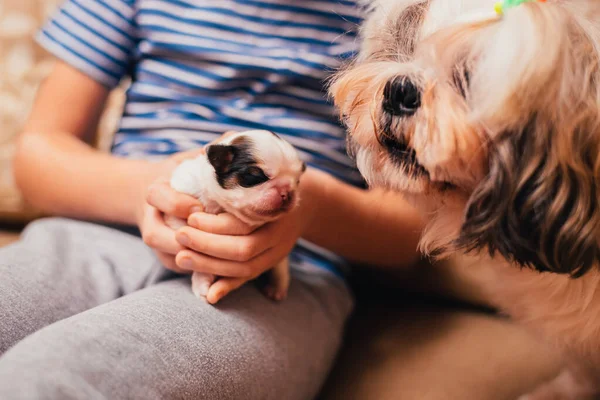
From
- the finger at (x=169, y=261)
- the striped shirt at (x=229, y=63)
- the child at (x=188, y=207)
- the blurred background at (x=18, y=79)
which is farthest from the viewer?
the blurred background at (x=18, y=79)

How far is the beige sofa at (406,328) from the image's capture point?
94 centimetres

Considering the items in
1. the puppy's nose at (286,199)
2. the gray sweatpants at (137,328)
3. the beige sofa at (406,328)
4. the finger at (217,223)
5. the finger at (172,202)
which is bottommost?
the beige sofa at (406,328)

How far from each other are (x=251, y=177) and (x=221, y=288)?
0.16 metres

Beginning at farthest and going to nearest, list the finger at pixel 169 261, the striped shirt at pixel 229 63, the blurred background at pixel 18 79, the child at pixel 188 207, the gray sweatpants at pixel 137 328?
the blurred background at pixel 18 79
the striped shirt at pixel 229 63
the finger at pixel 169 261
the child at pixel 188 207
the gray sweatpants at pixel 137 328

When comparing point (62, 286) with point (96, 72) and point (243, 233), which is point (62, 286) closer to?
point (243, 233)

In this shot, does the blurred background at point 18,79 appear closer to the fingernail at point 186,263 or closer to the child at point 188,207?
the child at point 188,207

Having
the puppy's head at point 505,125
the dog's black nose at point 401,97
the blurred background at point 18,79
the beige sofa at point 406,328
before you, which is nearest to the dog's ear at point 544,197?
the puppy's head at point 505,125

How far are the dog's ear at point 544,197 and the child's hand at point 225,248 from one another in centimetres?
31

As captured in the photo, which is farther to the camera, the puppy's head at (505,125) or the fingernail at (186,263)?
the fingernail at (186,263)

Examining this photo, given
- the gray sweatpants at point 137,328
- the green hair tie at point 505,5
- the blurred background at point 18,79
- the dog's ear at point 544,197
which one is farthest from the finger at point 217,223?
the blurred background at point 18,79

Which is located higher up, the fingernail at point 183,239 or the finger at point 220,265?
the fingernail at point 183,239

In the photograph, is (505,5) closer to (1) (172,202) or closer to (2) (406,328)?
(1) (172,202)

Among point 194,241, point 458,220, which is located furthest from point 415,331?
point 194,241

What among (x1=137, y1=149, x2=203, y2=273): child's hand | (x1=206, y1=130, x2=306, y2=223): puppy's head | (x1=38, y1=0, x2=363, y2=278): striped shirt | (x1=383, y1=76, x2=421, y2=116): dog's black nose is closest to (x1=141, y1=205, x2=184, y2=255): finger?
(x1=137, y1=149, x2=203, y2=273): child's hand
